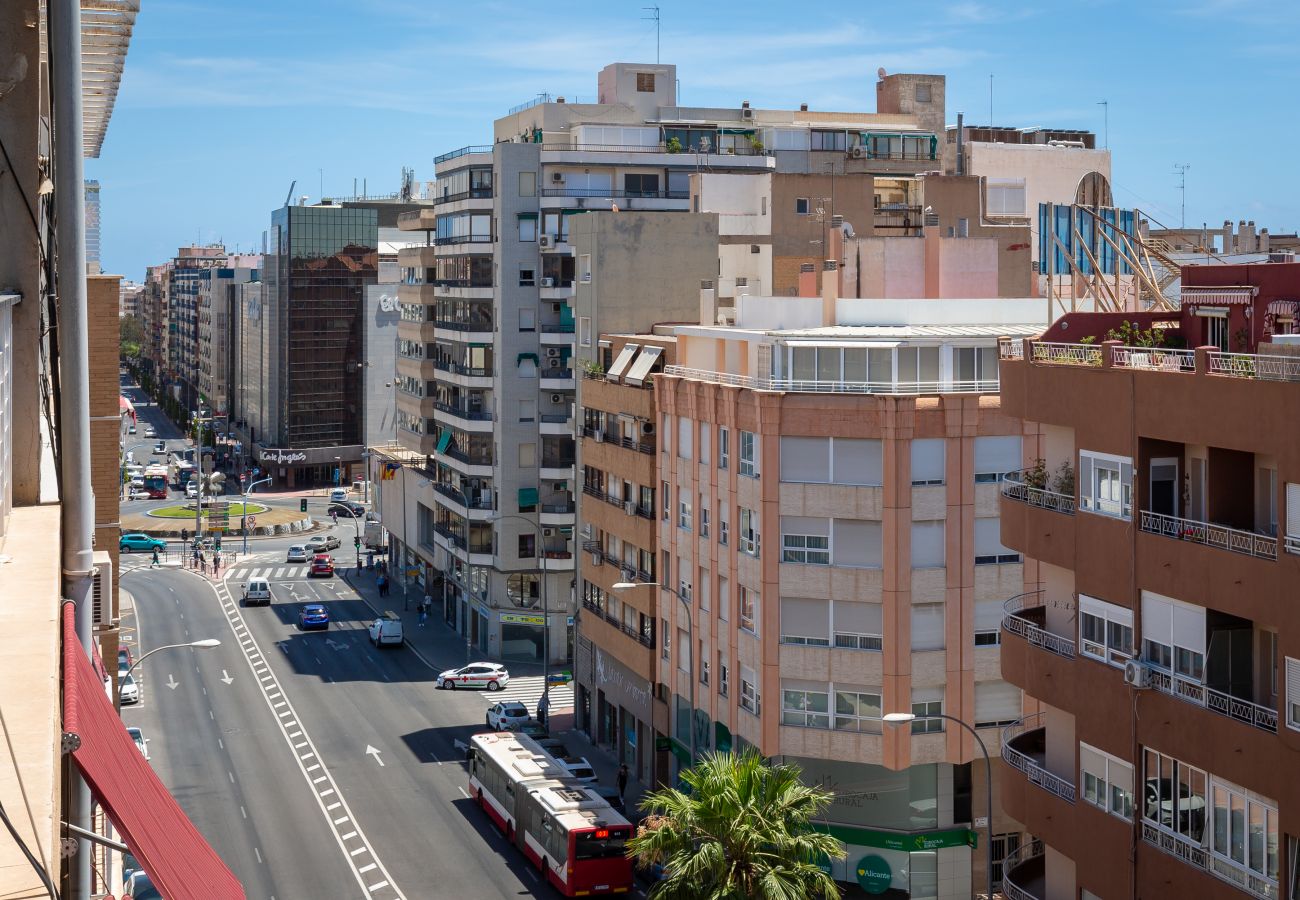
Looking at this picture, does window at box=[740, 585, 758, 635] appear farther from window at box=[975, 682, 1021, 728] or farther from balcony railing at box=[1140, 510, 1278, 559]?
balcony railing at box=[1140, 510, 1278, 559]

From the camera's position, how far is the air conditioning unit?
2650 centimetres

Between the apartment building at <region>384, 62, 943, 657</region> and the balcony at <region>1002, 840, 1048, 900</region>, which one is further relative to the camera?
the apartment building at <region>384, 62, 943, 657</region>

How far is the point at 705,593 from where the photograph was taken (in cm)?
5366

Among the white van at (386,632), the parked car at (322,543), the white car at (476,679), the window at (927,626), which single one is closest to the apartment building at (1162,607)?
the window at (927,626)

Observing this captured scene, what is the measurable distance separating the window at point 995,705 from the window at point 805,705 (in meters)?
4.63

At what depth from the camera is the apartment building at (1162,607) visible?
2389cm

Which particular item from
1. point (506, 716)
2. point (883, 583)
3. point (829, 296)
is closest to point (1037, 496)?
point (883, 583)

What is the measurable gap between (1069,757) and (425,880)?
25.7 metres

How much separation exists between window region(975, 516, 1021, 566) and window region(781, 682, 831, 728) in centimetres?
627

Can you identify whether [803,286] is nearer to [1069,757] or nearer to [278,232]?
[1069,757]

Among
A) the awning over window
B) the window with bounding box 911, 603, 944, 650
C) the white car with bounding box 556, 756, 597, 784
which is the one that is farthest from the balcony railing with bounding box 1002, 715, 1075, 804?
the awning over window

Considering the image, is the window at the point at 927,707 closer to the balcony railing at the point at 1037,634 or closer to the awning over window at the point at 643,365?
the balcony railing at the point at 1037,634

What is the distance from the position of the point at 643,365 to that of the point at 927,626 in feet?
57.5

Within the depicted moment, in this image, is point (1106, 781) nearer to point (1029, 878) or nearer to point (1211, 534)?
point (1029, 878)
